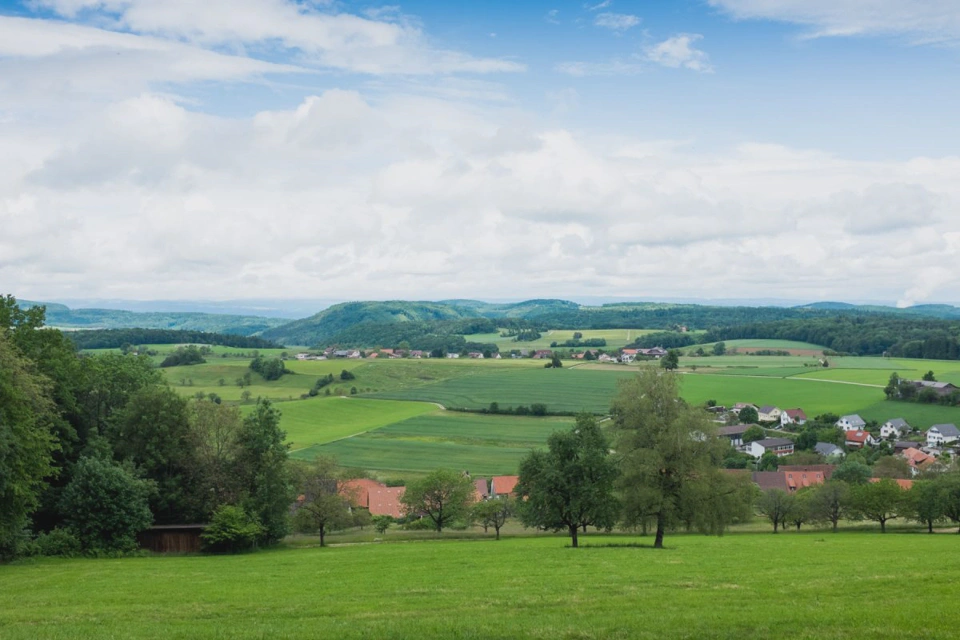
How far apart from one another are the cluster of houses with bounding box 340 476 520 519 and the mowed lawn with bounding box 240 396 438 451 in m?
20.7

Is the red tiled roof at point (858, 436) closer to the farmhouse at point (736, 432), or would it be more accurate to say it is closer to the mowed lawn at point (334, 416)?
the farmhouse at point (736, 432)

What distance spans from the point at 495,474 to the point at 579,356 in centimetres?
11538

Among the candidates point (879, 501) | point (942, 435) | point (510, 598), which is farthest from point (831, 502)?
point (942, 435)

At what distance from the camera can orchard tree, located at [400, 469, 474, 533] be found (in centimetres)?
5284

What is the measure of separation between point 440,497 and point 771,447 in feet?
210

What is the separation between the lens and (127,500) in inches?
1459

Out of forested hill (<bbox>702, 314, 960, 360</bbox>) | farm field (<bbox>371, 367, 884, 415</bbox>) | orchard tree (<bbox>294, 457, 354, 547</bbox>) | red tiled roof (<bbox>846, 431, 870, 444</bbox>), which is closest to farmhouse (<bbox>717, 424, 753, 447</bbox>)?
farm field (<bbox>371, 367, 884, 415</bbox>)

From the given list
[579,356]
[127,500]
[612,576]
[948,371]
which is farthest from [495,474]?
[579,356]

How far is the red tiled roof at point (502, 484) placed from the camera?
229 ft

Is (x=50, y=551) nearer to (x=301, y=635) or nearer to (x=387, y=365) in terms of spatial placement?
(x=301, y=635)

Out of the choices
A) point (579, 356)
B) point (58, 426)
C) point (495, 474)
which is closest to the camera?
point (58, 426)

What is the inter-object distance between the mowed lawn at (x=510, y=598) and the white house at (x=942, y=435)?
271 feet

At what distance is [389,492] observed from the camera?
6638 centimetres

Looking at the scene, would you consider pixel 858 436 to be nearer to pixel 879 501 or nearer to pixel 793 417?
pixel 793 417
